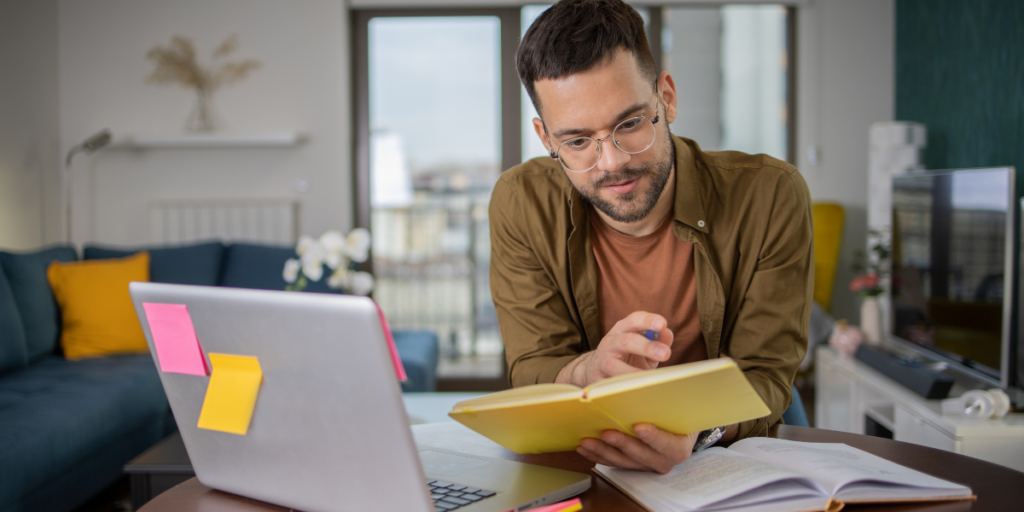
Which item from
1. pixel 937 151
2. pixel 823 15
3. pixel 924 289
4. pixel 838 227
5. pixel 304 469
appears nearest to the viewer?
pixel 304 469

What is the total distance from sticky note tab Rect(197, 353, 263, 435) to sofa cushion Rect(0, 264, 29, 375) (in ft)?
7.74

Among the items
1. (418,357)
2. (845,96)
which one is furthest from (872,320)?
(418,357)

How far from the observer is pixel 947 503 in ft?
2.19

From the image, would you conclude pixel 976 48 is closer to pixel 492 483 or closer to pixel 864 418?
pixel 864 418

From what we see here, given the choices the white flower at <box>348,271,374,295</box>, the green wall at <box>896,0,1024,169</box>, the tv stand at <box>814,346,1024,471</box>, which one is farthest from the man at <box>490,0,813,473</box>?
the green wall at <box>896,0,1024,169</box>

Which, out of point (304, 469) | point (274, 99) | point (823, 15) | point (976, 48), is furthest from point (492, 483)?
point (823, 15)

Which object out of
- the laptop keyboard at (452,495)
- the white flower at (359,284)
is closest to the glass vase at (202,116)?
the white flower at (359,284)

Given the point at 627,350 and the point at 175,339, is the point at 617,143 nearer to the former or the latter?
the point at 627,350

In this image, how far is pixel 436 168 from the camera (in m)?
3.99

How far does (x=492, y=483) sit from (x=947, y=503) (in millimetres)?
459

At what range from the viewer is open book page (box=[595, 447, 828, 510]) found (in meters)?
0.64

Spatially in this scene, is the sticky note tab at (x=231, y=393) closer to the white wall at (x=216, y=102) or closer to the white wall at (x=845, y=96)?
the white wall at (x=216, y=102)

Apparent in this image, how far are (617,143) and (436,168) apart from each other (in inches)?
119

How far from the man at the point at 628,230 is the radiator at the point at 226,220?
2835 millimetres
